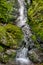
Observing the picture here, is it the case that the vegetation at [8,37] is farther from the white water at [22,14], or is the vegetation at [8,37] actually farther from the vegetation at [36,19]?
the vegetation at [36,19]

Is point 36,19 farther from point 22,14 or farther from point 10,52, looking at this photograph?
point 10,52

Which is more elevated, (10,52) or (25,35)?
(25,35)

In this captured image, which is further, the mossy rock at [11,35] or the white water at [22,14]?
the white water at [22,14]

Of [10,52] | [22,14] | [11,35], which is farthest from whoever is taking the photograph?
[22,14]

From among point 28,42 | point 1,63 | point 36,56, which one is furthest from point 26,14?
point 1,63

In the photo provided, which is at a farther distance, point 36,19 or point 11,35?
point 36,19

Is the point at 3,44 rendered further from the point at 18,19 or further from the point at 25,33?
the point at 18,19

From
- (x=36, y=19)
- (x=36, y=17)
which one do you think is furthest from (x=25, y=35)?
(x=36, y=17)

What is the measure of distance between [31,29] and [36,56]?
1942 millimetres

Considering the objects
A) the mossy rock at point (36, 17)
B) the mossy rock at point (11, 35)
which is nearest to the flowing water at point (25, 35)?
the mossy rock at point (36, 17)

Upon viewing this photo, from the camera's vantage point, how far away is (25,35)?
13.3 m

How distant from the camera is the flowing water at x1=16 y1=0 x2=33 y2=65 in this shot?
12.2 metres

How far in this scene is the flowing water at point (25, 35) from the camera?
12.2 m

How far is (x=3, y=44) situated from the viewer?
12.1 meters
